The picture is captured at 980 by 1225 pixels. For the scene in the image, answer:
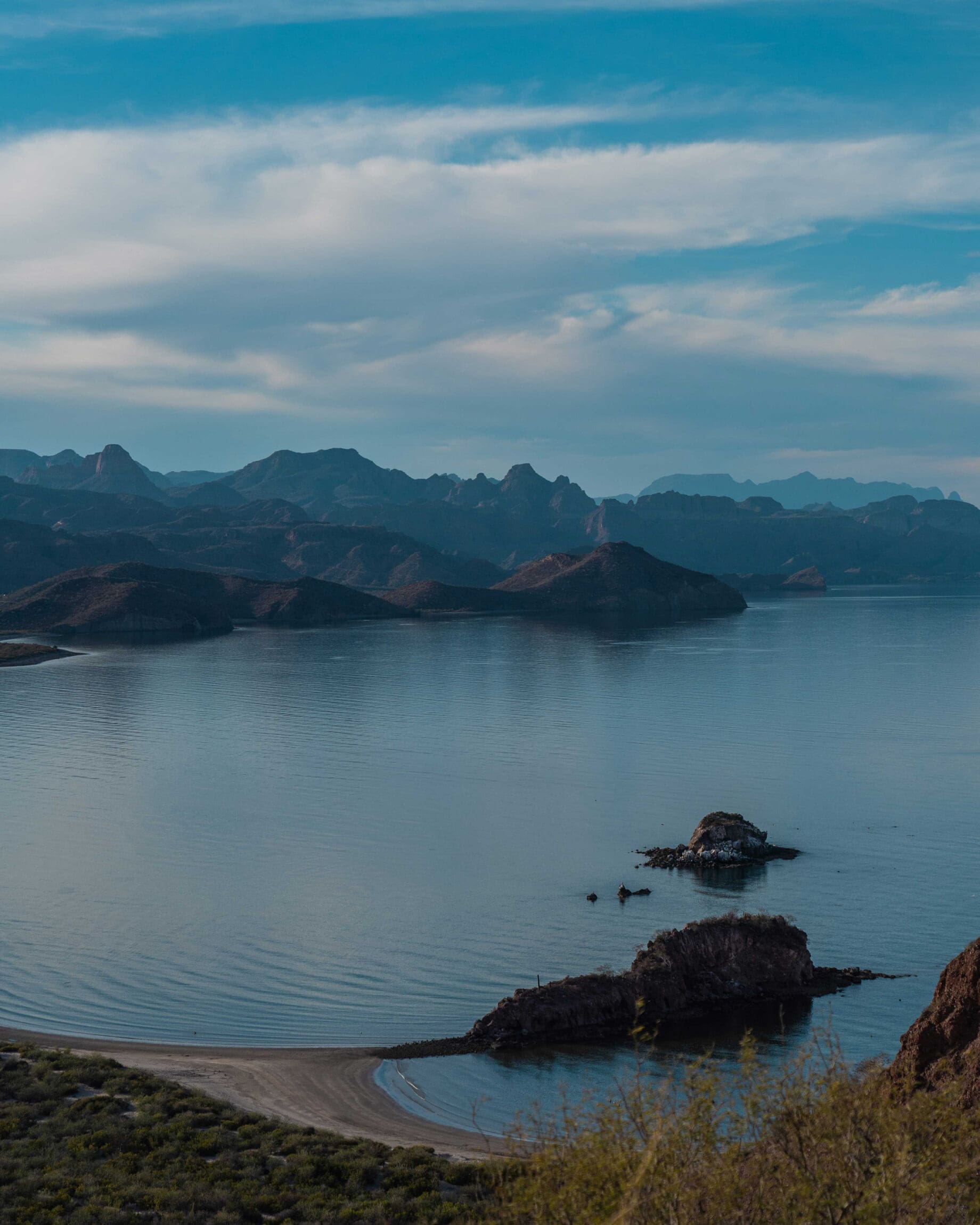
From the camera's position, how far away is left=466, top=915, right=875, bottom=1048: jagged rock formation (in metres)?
35.8

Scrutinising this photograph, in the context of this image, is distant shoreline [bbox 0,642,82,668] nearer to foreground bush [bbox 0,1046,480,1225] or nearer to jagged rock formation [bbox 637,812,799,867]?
jagged rock formation [bbox 637,812,799,867]

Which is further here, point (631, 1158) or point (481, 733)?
point (481, 733)

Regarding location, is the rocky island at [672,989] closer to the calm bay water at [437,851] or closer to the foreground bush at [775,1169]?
the calm bay water at [437,851]

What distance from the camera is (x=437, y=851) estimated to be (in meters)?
60.8

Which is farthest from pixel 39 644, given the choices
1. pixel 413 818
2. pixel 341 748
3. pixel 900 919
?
pixel 900 919

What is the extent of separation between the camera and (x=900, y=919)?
4694 centimetres

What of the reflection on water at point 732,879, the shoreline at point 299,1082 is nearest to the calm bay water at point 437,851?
the reflection on water at point 732,879

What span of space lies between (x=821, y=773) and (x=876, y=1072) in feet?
216

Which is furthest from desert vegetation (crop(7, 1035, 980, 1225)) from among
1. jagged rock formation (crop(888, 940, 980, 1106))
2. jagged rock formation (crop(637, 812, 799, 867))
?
jagged rock formation (crop(637, 812, 799, 867))

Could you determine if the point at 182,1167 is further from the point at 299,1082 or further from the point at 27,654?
the point at 27,654

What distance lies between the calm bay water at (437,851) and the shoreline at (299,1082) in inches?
37.6

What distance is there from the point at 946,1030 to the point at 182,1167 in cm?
1706

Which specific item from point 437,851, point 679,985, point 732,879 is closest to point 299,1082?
point 679,985

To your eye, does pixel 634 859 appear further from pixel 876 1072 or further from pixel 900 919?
pixel 876 1072
